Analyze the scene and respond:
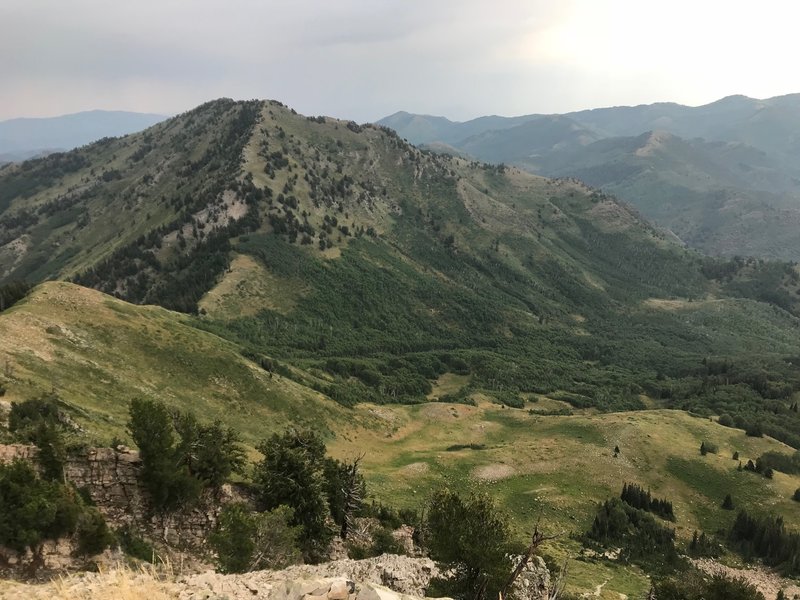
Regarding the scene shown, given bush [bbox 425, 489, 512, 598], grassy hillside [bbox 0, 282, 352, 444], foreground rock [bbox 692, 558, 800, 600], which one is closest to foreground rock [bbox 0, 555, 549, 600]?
bush [bbox 425, 489, 512, 598]

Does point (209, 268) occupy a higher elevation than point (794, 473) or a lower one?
higher

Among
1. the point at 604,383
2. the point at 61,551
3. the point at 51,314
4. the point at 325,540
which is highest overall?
the point at 51,314

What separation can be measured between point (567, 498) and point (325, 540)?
47.2 metres

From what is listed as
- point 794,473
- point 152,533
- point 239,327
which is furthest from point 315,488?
point 239,327

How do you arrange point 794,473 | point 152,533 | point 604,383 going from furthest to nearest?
point 604,383 < point 794,473 < point 152,533

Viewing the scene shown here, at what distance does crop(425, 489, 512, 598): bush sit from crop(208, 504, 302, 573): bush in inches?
388

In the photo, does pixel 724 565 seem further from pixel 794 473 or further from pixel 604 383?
pixel 604 383

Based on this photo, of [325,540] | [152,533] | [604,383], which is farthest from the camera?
[604,383]

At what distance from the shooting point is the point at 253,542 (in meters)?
30.0

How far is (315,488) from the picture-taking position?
130 ft

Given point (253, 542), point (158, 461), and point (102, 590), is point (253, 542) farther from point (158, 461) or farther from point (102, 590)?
point (102, 590)

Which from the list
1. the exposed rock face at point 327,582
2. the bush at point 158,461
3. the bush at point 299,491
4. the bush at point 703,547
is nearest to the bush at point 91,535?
the bush at point 158,461

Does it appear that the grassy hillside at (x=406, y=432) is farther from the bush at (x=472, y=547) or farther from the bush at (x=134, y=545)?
the bush at (x=472, y=547)

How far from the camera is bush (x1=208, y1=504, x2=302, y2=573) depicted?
2894 cm
